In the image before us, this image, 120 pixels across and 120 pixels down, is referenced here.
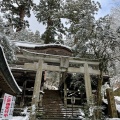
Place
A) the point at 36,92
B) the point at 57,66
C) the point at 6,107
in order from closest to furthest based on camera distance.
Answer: the point at 6,107, the point at 36,92, the point at 57,66

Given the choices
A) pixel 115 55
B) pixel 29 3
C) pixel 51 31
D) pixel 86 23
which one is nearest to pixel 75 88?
pixel 115 55

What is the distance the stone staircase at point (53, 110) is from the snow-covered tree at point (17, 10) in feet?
41.3

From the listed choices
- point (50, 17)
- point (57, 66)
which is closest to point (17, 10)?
point (50, 17)

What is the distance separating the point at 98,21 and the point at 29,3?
48.4 ft

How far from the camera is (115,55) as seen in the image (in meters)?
12.3

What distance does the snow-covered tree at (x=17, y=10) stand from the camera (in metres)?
23.5

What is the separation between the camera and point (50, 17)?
2466cm

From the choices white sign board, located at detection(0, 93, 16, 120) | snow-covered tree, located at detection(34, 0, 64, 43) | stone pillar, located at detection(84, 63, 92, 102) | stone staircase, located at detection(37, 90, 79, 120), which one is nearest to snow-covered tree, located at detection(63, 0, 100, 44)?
snow-covered tree, located at detection(34, 0, 64, 43)

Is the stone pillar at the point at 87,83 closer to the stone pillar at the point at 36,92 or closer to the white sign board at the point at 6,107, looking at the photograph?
the stone pillar at the point at 36,92

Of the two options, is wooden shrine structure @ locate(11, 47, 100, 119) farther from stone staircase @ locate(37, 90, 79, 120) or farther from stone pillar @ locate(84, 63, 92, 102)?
stone staircase @ locate(37, 90, 79, 120)

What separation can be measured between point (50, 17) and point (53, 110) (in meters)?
15.7

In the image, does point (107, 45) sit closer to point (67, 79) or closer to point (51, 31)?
point (67, 79)

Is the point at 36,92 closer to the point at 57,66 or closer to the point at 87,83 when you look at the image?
the point at 57,66

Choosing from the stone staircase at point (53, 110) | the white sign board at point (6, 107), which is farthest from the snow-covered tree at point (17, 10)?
the white sign board at point (6, 107)
